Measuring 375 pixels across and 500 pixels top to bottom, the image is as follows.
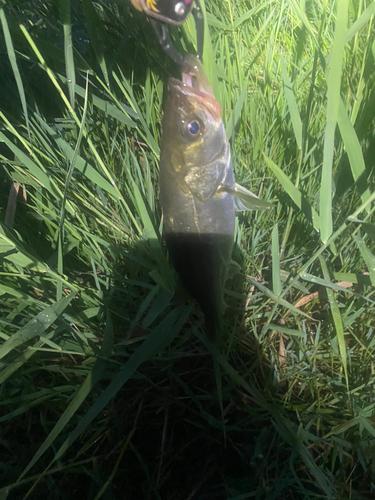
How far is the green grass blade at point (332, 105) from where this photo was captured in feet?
2.20

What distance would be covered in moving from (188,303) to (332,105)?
783mm

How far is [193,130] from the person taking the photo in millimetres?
997

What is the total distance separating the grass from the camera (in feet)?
3.24

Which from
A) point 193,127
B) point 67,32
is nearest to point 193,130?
point 193,127

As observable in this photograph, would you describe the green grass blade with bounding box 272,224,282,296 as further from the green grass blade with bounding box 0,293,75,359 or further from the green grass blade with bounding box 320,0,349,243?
the green grass blade with bounding box 0,293,75,359

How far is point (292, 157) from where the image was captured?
105 centimetres

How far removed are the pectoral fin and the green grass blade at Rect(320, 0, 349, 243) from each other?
0.18 metres

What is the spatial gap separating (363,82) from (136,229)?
948 mm

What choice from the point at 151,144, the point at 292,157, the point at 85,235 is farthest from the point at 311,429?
the point at 151,144

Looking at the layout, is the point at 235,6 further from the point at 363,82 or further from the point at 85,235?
the point at 85,235

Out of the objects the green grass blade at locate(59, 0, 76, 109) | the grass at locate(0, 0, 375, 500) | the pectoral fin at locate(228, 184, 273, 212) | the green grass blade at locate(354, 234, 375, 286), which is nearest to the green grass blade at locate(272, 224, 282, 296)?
the grass at locate(0, 0, 375, 500)

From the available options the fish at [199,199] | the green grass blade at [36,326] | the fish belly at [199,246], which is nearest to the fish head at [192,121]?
the fish at [199,199]

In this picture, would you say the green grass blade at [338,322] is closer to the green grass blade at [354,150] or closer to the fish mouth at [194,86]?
the green grass blade at [354,150]

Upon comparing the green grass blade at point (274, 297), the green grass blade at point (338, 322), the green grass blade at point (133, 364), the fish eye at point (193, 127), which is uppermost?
the fish eye at point (193, 127)
